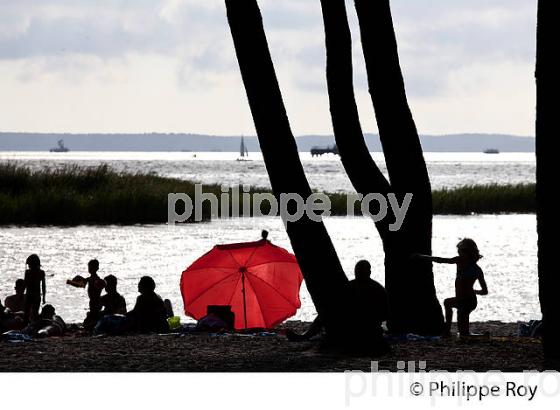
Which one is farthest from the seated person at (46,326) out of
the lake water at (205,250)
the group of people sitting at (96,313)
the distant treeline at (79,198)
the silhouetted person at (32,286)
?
the distant treeline at (79,198)

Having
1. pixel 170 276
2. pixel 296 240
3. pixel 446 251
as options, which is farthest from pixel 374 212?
pixel 446 251

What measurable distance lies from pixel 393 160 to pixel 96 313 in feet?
14.6

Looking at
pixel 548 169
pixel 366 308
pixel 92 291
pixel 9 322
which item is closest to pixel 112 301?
pixel 92 291

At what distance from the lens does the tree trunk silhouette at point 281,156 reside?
544 inches

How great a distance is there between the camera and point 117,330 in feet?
51.4

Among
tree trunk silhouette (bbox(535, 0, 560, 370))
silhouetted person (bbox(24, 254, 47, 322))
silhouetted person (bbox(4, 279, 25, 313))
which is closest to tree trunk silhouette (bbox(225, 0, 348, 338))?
tree trunk silhouette (bbox(535, 0, 560, 370))

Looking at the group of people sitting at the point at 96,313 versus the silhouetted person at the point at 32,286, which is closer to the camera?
the group of people sitting at the point at 96,313

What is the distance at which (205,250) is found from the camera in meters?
41.7

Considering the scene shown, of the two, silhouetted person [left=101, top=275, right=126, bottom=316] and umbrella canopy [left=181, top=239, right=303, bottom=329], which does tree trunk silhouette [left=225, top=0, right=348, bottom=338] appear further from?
silhouetted person [left=101, top=275, right=126, bottom=316]

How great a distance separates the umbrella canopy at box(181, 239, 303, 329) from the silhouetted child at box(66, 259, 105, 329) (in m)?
1.23

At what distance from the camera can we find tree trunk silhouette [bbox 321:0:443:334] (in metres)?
15.5

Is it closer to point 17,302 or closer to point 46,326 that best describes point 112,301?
point 46,326

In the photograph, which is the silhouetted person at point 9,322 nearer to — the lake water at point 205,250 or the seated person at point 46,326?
the seated person at point 46,326

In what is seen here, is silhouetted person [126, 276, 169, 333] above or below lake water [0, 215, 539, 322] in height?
above
